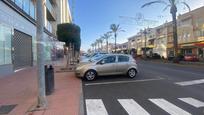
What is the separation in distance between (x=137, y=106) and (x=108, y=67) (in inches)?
306

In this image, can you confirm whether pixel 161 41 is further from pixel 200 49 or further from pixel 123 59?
pixel 123 59

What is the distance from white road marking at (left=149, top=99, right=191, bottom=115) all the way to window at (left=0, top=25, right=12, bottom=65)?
12225 mm

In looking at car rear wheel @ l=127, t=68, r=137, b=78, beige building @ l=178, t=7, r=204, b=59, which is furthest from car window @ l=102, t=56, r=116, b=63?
beige building @ l=178, t=7, r=204, b=59

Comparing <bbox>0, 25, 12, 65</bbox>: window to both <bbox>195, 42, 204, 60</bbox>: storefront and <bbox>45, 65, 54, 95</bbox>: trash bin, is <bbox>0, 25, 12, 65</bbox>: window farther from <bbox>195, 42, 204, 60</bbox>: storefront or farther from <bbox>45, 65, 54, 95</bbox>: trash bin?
<bbox>195, 42, 204, 60</bbox>: storefront

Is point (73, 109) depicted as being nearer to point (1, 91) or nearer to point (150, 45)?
point (1, 91)

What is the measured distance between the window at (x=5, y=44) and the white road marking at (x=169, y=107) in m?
12.2

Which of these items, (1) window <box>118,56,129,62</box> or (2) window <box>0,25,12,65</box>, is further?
(2) window <box>0,25,12,65</box>

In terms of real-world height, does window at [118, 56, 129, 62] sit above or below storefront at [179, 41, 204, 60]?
below

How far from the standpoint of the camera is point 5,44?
18312 mm

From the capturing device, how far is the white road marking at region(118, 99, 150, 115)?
→ 7375mm

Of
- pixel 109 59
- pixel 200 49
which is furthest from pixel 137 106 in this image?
pixel 200 49

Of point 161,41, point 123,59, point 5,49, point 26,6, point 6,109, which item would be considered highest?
point 26,6

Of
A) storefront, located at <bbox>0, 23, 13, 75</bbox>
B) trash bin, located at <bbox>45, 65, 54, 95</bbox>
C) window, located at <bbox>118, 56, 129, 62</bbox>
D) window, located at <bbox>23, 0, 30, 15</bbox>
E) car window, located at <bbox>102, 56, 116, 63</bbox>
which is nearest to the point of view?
trash bin, located at <bbox>45, 65, 54, 95</bbox>

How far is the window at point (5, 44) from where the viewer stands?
17.3m
